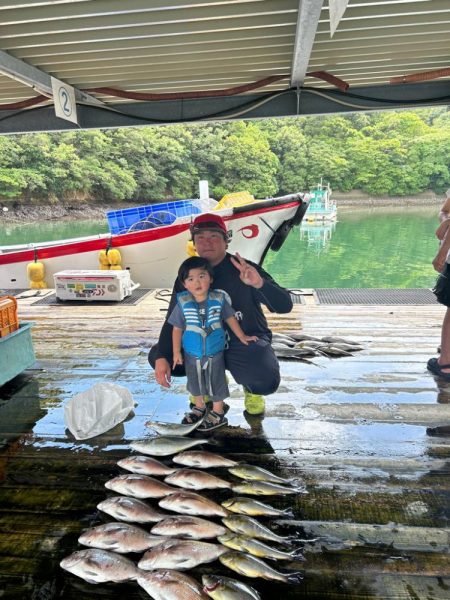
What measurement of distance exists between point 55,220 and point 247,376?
3429cm

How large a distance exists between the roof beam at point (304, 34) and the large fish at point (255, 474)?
2.43m

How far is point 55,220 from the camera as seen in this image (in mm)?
33281

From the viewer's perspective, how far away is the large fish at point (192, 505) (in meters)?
1.77

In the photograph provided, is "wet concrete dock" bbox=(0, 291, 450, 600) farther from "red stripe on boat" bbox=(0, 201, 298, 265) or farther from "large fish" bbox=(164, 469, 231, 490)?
"red stripe on boat" bbox=(0, 201, 298, 265)

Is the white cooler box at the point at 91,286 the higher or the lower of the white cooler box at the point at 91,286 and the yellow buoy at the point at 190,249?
the lower

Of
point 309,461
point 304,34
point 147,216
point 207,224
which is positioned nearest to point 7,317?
point 207,224

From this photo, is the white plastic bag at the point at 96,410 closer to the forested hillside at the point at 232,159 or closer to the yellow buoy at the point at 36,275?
the yellow buoy at the point at 36,275

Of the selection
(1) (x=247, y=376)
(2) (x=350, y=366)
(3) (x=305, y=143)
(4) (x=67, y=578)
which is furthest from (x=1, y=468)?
(3) (x=305, y=143)

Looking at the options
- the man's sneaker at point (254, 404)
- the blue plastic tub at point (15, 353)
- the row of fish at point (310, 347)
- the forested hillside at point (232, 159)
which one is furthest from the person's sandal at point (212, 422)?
the forested hillside at point (232, 159)

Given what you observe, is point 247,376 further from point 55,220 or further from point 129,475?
point 55,220

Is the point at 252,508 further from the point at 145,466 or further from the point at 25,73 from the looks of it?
the point at 25,73

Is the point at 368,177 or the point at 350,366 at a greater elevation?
the point at 368,177

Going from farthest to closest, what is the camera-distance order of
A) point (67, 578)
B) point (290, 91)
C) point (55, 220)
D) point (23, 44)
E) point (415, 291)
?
point (55, 220) < point (415, 291) < point (290, 91) < point (23, 44) < point (67, 578)

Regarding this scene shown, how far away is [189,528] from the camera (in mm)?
1653
